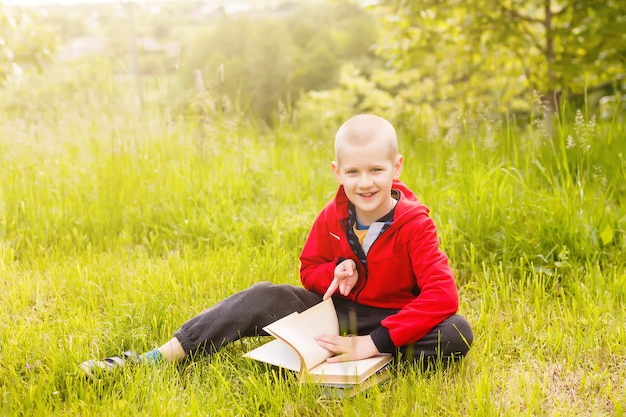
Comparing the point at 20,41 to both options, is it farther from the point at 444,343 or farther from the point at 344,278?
the point at 444,343

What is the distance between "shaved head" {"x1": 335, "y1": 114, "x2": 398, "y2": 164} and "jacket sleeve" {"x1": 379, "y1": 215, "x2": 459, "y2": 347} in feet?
1.20

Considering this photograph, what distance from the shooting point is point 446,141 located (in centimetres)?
430

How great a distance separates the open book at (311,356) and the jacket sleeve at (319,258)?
151mm

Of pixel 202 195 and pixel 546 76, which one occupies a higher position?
pixel 546 76

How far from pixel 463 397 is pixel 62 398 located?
1376mm

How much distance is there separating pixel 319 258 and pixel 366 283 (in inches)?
9.9

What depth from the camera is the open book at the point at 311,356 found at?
2172 millimetres

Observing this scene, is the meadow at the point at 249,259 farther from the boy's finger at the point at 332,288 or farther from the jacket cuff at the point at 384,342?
the boy's finger at the point at 332,288

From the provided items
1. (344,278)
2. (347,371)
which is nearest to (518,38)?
(344,278)

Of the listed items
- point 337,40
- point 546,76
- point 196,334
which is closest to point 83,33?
point 337,40

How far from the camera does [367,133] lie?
2342 mm

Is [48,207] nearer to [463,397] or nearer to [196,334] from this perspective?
[196,334]

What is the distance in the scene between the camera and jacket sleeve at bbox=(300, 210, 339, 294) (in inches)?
103

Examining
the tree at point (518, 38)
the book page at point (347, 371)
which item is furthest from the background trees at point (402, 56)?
the book page at point (347, 371)
